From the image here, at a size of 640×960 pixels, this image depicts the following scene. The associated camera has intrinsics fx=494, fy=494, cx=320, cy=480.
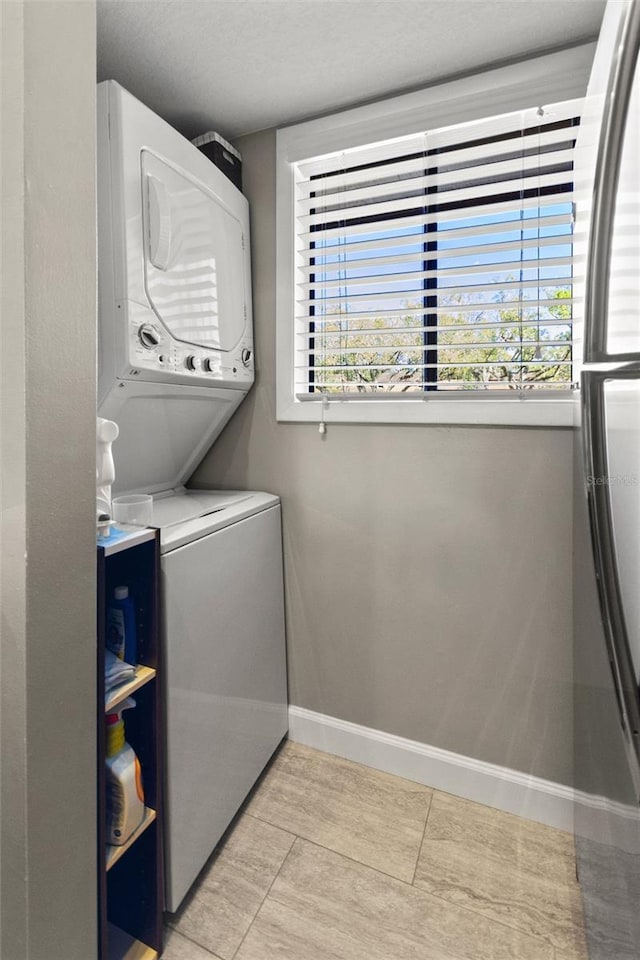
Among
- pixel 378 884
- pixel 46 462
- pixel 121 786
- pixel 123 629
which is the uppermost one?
pixel 46 462

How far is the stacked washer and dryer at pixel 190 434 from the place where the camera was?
1287 mm

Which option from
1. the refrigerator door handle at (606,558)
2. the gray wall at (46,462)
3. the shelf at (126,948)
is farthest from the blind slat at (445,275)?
the shelf at (126,948)

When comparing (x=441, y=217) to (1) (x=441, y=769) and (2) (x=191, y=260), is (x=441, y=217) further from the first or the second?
(1) (x=441, y=769)

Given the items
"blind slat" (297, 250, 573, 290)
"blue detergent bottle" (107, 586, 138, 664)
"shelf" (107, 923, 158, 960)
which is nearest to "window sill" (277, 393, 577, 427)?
"blind slat" (297, 250, 573, 290)

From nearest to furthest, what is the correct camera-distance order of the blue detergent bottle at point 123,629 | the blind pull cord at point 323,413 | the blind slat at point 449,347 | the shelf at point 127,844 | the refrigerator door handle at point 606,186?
the refrigerator door handle at point 606,186, the shelf at point 127,844, the blue detergent bottle at point 123,629, the blind slat at point 449,347, the blind pull cord at point 323,413

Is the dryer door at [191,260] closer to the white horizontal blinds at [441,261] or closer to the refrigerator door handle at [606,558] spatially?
the white horizontal blinds at [441,261]

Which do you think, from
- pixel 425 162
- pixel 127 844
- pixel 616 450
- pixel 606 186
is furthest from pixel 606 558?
pixel 425 162

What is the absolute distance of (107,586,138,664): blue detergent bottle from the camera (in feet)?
3.91

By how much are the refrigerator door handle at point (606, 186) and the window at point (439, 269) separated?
0.77 metres

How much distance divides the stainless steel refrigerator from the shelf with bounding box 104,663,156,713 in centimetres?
96

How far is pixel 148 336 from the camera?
1.37m

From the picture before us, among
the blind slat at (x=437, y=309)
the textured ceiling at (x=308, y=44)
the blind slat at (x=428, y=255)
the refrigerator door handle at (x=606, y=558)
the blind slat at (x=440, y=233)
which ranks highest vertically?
the textured ceiling at (x=308, y=44)

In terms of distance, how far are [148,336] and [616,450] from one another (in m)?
1.17

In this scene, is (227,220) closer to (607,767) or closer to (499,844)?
(607,767)
